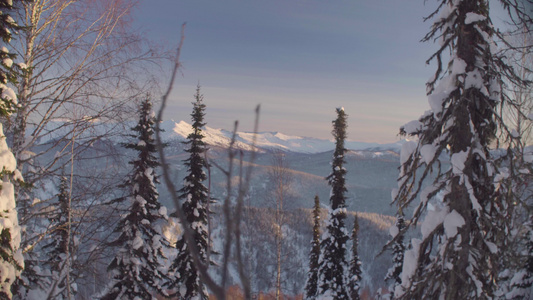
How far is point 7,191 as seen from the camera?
4434 mm

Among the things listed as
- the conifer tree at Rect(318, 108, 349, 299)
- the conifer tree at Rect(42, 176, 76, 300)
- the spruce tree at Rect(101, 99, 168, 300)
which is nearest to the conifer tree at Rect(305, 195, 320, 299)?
the conifer tree at Rect(318, 108, 349, 299)

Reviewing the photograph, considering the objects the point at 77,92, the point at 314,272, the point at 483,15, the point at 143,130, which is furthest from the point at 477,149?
the point at 314,272

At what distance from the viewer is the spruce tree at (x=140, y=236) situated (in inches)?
481

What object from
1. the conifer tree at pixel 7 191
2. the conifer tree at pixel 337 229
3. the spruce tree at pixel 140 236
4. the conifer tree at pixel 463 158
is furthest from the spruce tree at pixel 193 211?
the conifer tree at pixel 463 158

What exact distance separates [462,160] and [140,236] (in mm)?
11865

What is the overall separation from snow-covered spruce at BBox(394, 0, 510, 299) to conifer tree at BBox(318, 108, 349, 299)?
1337cm

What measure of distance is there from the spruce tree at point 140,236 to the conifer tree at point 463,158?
9.71 meters

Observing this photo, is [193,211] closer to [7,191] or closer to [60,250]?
[60,250]

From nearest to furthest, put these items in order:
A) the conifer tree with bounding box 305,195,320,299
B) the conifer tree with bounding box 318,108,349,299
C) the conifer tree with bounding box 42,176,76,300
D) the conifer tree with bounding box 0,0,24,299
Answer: the conifer tree with bounding box 42,176,76,300
the conifer tree with bounding box 0,0,24,299
the conifer tree with bounding box 318,108,349,299
the conifer tree with bounding box 305,195,320,299

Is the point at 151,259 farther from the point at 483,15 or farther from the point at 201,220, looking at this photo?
the point at 483,15

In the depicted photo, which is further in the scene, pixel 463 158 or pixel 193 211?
pixel 193 211

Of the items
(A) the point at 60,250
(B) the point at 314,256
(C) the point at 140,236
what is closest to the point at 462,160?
(C) the point at 140,236

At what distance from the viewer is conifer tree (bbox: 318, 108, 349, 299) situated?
18.5 m

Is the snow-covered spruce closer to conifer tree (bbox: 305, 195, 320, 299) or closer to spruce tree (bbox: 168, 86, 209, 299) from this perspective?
spruce tree (bbox: 168, 86, 209, 299)
